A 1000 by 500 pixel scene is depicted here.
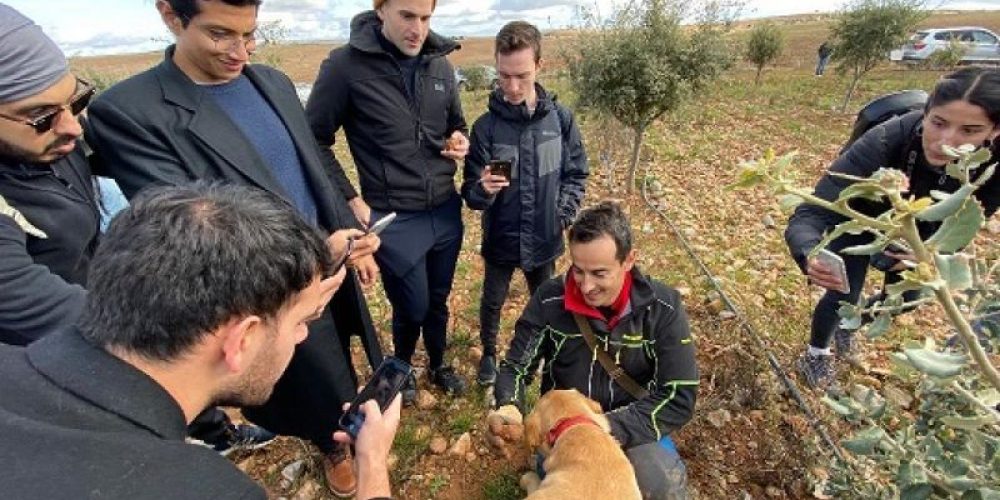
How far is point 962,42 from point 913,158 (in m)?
28.1

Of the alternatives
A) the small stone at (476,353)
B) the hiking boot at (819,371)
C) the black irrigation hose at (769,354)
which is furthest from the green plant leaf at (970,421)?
the small stone at (476,353)

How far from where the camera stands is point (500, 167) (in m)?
3.42

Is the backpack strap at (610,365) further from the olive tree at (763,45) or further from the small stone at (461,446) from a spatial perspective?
the olive tree at (763,45)

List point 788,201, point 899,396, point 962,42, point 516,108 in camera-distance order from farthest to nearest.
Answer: point 962,42, point 899,396, point 516,108, point 788,201

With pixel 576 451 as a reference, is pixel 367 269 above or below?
A: above

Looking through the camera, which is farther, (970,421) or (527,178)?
(527,178)

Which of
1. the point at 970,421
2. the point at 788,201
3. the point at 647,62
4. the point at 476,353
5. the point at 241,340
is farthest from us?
the point at 647,62

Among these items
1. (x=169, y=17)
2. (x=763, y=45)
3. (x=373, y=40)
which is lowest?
(x=763, y=45)

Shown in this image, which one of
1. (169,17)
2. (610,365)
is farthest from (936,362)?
(169,17)

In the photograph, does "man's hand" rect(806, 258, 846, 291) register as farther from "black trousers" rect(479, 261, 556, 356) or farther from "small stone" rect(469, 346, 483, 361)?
"small stone" rect(469, 346, 483, 361)

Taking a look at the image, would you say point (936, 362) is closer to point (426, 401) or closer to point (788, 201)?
point (788, 201)

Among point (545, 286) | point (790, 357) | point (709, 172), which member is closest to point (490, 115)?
point (545, 286)

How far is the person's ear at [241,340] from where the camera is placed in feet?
4.35

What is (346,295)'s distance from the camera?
3.00m
